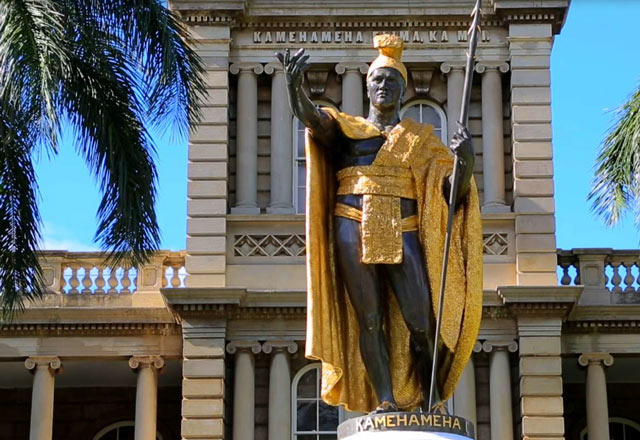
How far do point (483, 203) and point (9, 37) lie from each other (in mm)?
11387

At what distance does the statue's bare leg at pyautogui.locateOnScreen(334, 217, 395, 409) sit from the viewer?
10445 mm

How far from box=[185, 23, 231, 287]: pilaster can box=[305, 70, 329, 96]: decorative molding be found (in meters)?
1.35

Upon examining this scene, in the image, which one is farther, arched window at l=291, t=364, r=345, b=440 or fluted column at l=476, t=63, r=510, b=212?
fluted column at l=476, t=63, r=510, b=212

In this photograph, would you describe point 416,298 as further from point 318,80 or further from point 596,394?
point 318,80

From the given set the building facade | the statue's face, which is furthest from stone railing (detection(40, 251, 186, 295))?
the statue's face

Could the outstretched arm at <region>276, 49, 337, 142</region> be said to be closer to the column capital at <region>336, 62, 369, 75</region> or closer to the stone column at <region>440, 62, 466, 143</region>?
the stone column at <region>440, 62, 466, 143</region>

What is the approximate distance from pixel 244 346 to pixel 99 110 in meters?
8.92

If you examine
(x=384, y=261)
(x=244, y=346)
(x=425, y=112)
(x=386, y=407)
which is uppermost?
(x=425, y=112)

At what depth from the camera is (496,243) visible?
24.8 meters

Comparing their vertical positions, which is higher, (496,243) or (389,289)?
(496,243)

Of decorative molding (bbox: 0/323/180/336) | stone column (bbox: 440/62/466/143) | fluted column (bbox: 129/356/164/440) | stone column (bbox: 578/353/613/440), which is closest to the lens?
stone column (bbox: 578/353/613/440)

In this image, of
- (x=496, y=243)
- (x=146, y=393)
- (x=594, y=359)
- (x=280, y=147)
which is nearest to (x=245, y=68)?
(x=280, y=147)

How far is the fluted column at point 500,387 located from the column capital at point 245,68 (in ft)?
18.0

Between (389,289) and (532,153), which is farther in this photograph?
(532,153)
